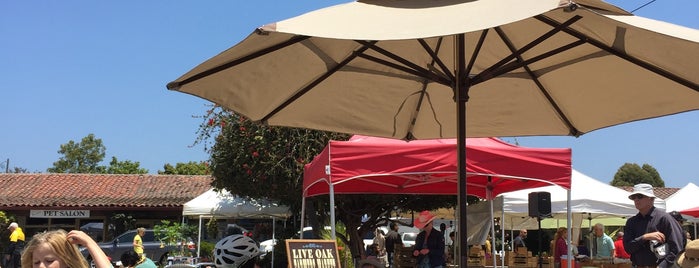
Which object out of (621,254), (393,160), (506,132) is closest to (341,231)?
(621,254)

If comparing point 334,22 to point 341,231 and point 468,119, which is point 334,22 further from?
point 341,231

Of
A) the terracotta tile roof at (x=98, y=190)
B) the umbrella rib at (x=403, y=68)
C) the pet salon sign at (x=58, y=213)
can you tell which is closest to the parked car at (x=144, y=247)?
the terracotta tile roof at (x=98, y=190)

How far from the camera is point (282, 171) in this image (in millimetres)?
17141

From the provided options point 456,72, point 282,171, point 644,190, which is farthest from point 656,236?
point 282,171

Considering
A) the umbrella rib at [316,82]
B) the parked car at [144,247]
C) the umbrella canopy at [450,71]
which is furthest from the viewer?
the parked car at [144,247]

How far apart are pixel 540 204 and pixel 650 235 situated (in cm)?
581

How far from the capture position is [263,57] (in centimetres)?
452

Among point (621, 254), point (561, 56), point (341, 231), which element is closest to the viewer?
point (561, 56)

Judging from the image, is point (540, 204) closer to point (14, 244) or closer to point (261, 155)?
point (261, 155)

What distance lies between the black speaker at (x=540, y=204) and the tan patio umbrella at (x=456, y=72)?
547cm

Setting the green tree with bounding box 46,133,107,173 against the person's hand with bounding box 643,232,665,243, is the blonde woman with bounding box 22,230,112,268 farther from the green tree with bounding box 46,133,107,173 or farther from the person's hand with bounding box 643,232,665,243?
the green tree with bounding box 46,133,107,173

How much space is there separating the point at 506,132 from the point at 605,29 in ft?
5.63

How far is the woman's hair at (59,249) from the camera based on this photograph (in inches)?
113

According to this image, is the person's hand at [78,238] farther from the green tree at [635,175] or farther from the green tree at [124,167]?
the green tree at [635,175]
